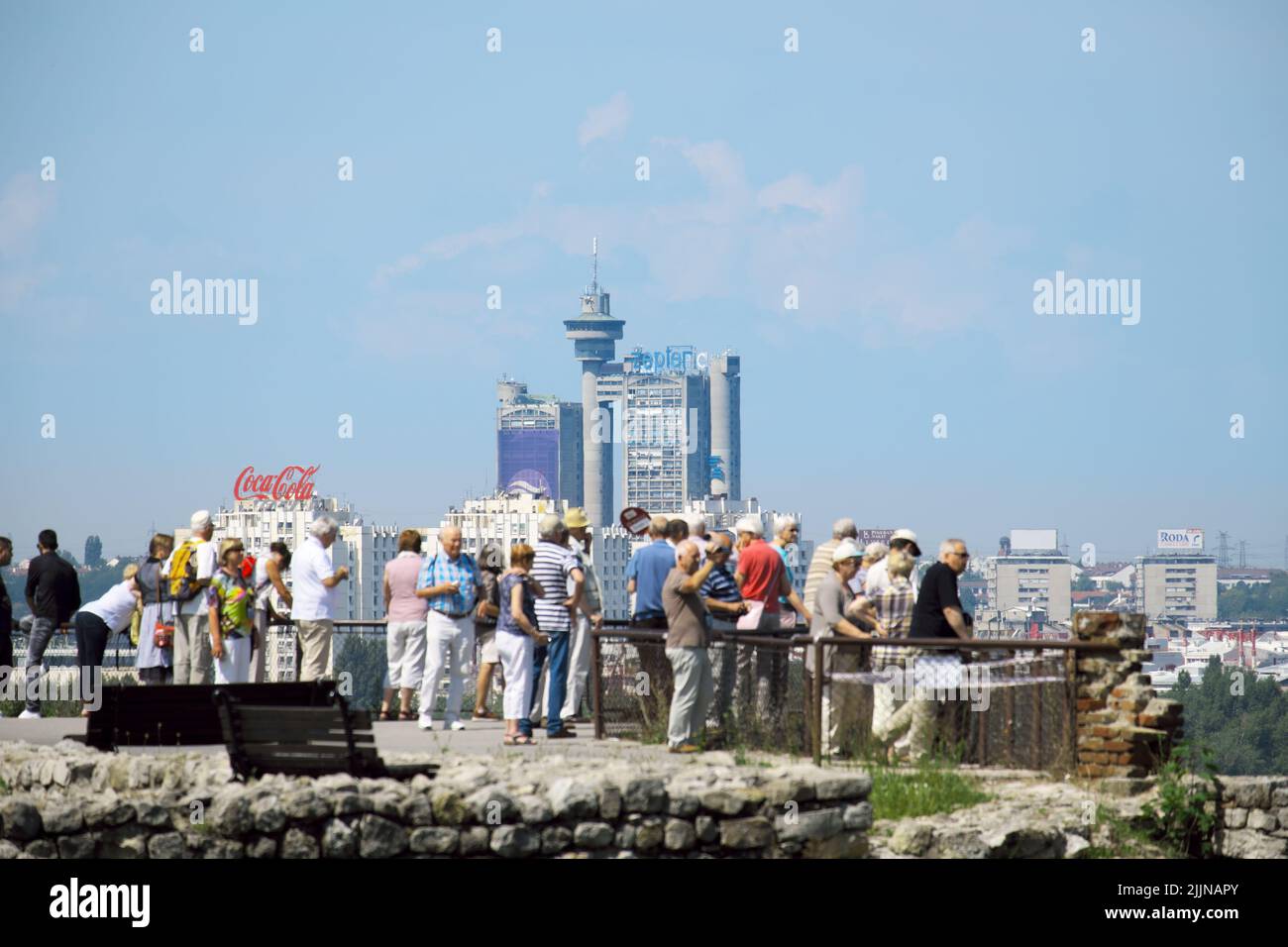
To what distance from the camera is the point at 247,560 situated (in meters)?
16.2

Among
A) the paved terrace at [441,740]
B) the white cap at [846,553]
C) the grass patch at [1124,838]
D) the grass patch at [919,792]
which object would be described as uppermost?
the white cap at [846,553]

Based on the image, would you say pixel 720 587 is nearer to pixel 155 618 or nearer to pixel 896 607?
pixel 896 607

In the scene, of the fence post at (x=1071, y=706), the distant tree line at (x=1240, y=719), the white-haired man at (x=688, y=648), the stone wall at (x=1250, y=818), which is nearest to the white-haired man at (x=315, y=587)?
the white-haired man at (x=688, y=648)

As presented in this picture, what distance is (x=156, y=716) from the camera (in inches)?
511

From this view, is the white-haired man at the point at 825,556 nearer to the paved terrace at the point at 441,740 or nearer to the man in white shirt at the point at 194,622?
the paved terrace at the point at 441,740

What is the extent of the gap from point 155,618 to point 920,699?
6829 mm

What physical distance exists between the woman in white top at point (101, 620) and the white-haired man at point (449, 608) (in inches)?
112

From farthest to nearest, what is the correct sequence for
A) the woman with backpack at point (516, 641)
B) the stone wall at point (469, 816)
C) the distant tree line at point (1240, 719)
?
the distant tree line at point (1240, 719) → the woman with backpack at point (516, 641) → the stone wall at point (469, 816)

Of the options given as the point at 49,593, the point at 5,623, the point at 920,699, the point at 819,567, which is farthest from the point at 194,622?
the point at 920,699

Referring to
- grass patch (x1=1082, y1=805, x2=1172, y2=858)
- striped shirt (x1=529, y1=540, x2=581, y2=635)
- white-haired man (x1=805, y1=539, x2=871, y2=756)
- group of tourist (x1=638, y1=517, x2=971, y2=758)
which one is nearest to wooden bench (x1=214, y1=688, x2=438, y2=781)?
group of tourist (x1=638, y1=517, x2=971, y2=758)

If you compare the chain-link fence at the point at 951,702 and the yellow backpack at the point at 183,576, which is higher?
the yellow backpack at the point at 183,576

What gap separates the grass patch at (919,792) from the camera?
508 inches

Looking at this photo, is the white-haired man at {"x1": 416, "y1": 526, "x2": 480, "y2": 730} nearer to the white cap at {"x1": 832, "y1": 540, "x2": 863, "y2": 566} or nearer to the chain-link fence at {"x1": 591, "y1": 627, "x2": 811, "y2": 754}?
the chain-link fence at {"x1": 591, "y1": 627, "x2": 811, "y2": 754}
